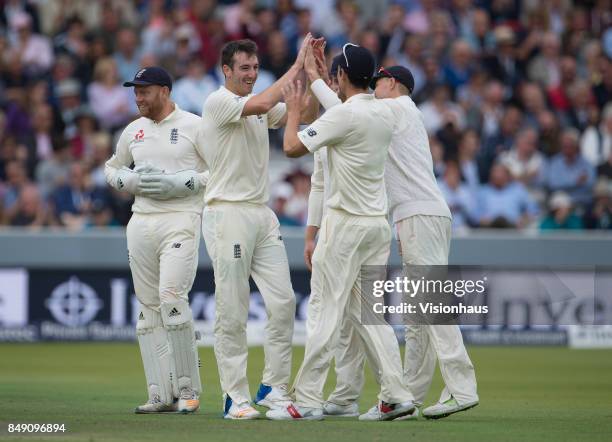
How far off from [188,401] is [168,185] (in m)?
1.54

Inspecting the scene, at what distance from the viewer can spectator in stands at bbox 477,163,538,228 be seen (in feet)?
58.1

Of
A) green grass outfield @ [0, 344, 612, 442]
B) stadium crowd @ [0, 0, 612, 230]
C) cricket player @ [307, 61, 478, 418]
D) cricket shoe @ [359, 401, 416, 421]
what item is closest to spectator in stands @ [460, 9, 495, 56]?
stadium crowd @ [0, 0, 612, 230]

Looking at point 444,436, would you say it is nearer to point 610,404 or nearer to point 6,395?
point 610,404

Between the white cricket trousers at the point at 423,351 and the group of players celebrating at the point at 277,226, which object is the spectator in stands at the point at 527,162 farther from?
the white cricket trousers at the point at 423,351

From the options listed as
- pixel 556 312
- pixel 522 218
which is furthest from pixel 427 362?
pixel 522 218

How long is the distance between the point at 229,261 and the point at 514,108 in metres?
11.0

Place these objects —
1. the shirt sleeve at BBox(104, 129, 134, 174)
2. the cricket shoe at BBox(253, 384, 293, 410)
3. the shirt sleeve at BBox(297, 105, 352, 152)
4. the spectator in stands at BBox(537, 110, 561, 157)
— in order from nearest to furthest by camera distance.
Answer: the shirt sleeve at BBox(297, 105, 352, 152)
the cricket shoe at BBox(253, 384, 293, 410)
the shirt sleeve at BBox(104, 129, 134, 174)
the spectator in stands at BBox(537, 110, 561, 157)

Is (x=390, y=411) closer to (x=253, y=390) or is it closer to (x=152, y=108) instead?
(x=253, y=390)

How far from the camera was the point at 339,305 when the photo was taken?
348 inches

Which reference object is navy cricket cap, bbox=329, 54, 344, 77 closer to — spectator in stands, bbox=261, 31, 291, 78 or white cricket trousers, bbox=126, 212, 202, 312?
white cricket trousers, bbox=126, 212, 202, 312

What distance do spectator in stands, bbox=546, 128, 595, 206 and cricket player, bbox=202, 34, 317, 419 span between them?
9495mm

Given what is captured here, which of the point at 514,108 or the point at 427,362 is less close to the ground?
the point at 514,108

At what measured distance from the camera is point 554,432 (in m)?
8.41

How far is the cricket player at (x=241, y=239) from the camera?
9.11 m
